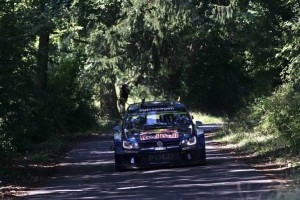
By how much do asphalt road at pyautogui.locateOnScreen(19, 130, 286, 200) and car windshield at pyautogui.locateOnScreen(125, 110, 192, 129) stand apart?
1280 mm

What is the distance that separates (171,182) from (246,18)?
19230 mm

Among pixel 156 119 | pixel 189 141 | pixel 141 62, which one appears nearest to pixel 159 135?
pixel 189 141

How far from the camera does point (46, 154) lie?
2428cm

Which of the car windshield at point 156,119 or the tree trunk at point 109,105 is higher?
the tree trunk at point 109,105

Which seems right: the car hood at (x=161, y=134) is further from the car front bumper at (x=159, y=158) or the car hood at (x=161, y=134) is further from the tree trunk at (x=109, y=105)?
the tree trunk at (x=109, y=105)

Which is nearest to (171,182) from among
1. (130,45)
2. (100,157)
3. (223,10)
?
(100,157)

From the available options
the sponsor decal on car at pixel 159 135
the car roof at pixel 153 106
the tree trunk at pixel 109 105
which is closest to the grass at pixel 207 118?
the tree trunk at pixel 109 105

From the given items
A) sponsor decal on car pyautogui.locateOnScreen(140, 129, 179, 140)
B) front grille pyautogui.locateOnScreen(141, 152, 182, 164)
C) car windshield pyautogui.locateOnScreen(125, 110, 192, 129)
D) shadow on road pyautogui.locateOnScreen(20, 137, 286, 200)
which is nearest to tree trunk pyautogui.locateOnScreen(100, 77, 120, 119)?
shadow on road pyautogui.locateOnScreen(20, 137, 286, 200)

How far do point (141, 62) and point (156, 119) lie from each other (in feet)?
68.7

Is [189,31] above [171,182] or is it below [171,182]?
above

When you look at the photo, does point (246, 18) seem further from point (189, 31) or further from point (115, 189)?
point (115, 189)

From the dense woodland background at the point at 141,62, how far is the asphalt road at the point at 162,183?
217 centimetres

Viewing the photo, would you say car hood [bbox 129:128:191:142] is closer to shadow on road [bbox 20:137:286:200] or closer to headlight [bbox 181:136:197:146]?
headlight [bbox 181:136:197:146]

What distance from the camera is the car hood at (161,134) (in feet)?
59.7
